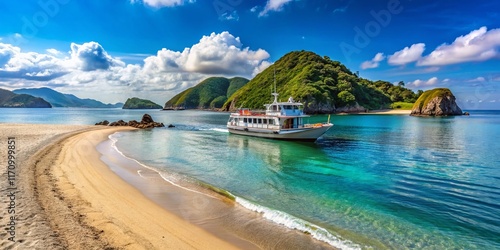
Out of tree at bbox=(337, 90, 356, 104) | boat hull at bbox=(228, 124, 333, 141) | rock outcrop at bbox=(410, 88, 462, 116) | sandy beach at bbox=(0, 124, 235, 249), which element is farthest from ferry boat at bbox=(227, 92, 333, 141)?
tree at bbox=(337, 90, 356, 104)

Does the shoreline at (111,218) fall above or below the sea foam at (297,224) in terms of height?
above

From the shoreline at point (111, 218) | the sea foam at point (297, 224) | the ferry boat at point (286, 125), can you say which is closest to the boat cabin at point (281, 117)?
the ferry boat at point (286, 125)

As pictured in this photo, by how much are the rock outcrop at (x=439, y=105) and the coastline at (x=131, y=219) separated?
147 metres

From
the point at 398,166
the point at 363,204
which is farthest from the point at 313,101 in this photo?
the point at 363,204

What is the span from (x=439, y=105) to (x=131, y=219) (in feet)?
502

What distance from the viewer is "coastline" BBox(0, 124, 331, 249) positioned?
921cm

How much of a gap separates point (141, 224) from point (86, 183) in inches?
321

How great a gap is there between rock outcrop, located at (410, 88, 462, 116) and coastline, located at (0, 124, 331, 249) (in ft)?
482

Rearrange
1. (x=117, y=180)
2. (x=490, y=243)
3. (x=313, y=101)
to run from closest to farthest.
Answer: (x=490, y=243)
(x=117, y=180)
(x=313, y=101)

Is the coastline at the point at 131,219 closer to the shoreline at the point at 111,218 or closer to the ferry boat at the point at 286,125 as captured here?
the shoreline at the point at 111,218

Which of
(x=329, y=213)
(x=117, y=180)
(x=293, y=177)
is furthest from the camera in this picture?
(x=293, y=177)

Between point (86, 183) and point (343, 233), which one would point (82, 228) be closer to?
point (86, 183)

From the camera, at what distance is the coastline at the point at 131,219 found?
921 cm

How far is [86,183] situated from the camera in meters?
16.8
